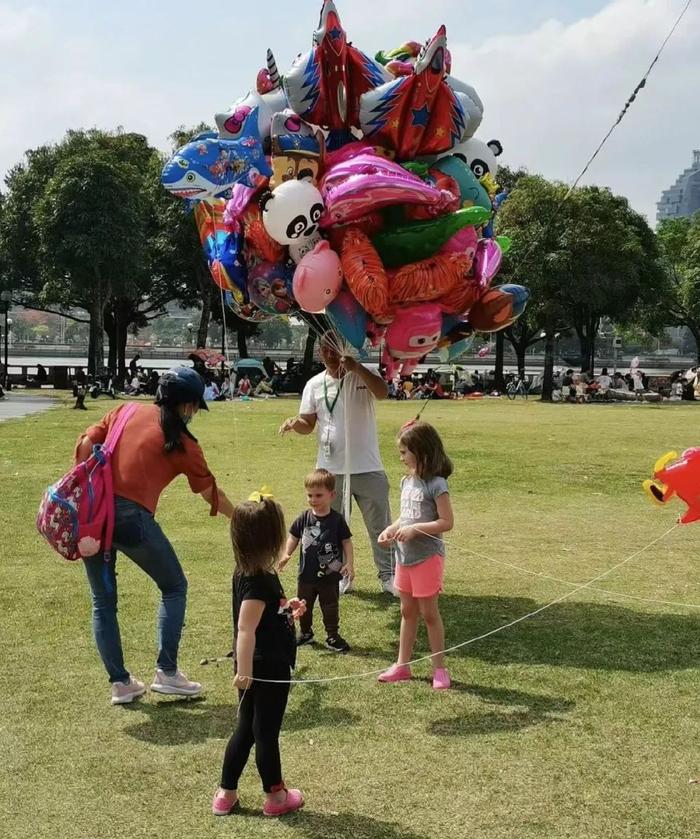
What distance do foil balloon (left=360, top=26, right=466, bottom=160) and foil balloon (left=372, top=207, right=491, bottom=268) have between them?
0.63m

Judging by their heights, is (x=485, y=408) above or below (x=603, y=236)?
below

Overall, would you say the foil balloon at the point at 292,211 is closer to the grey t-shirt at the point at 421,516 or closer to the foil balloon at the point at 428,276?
the foil balloon at the point at 428,276

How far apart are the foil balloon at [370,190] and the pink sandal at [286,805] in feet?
10.6

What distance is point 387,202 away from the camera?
5.46 metres

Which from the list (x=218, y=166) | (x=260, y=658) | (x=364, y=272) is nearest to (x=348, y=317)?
(x=364, y=272)

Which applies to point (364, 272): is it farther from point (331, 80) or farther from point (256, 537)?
point (256, 537)

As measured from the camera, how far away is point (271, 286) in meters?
6.07

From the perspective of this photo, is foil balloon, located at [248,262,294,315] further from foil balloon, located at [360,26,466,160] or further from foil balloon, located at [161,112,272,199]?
foil balloon, located at [360,26,466,160]

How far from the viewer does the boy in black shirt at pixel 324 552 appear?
570cm

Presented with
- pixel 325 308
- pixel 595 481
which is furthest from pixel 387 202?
pixel 595 481

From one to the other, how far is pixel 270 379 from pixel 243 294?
34.0 m

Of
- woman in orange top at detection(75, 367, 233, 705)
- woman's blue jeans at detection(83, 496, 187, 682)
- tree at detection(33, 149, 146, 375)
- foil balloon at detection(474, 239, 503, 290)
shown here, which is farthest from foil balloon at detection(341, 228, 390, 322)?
tree at detection(33, 149, 146, 375)

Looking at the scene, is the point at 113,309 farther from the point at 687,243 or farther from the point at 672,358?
the point at 672,358

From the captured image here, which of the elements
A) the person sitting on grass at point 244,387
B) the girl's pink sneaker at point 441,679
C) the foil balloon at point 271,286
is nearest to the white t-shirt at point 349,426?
the foil balloon at point 271,286
